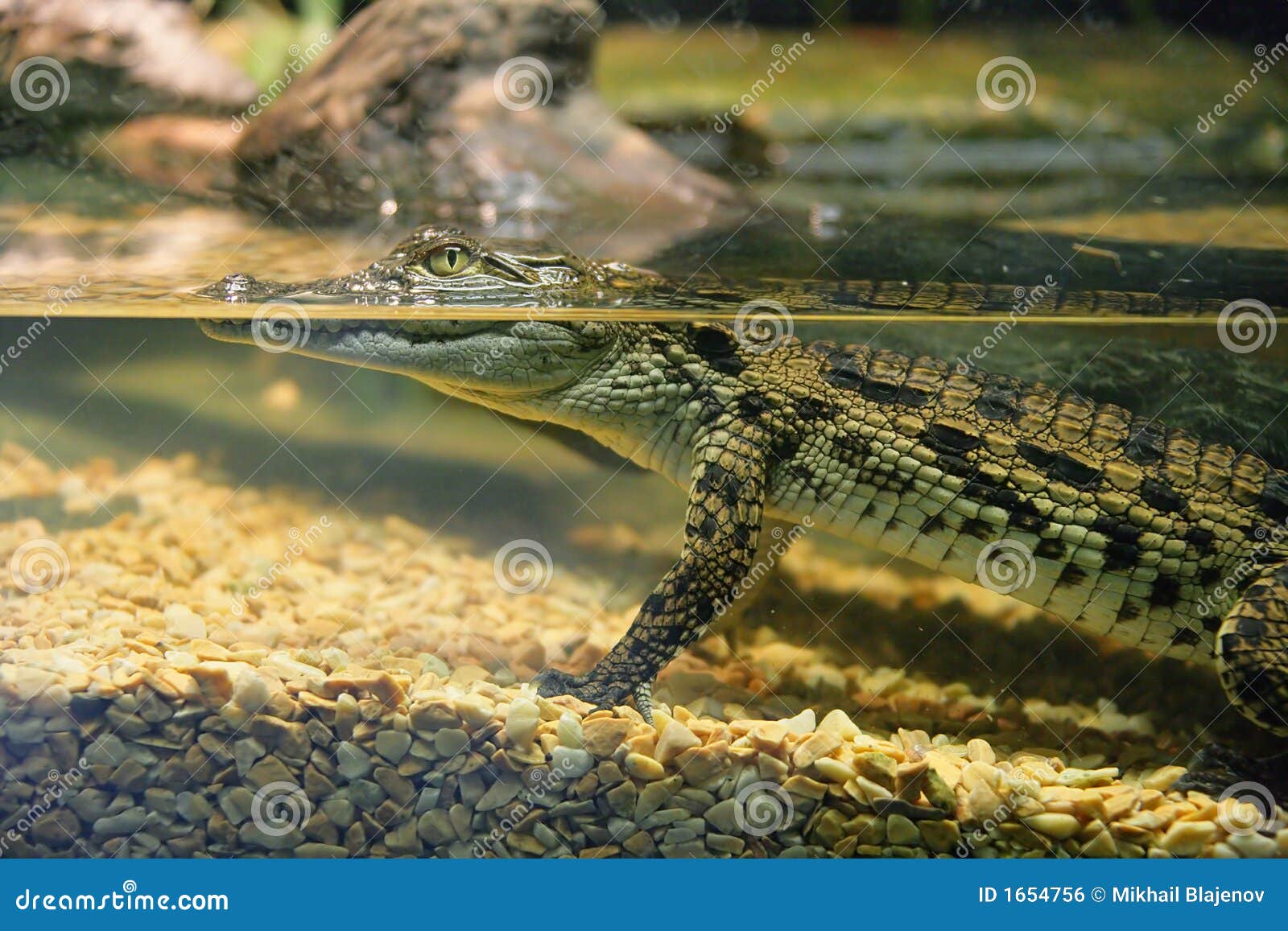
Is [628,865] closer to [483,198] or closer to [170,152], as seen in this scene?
[483,198]

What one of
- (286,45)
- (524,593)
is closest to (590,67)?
(286,45)

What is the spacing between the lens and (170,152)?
3812mm

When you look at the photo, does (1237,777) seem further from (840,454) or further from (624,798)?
(624,798)

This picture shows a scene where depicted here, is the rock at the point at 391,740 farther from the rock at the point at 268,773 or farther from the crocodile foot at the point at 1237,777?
the crocodile foot at the point at 1237,777

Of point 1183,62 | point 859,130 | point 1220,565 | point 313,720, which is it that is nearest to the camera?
point 313,720

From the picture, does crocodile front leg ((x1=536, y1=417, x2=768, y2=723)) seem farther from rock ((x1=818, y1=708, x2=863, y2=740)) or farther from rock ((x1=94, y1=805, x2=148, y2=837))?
rock ((x1=94, y1=805, x2=148, y2=837))

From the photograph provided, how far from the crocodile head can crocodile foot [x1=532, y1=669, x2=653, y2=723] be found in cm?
94

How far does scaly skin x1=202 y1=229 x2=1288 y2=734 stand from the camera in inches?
108

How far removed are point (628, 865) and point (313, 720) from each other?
0.89 meters

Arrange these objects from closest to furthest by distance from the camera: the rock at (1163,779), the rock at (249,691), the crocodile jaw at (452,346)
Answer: the rock at (249,691) → the rock at (1163,779) → the crocodile jaw at (452,346)

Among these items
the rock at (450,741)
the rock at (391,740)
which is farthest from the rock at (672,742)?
the rock at (391,740)

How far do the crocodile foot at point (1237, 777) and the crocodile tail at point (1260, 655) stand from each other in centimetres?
19

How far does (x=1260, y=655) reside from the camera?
98.7 inches

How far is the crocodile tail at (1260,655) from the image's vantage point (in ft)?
8.20
